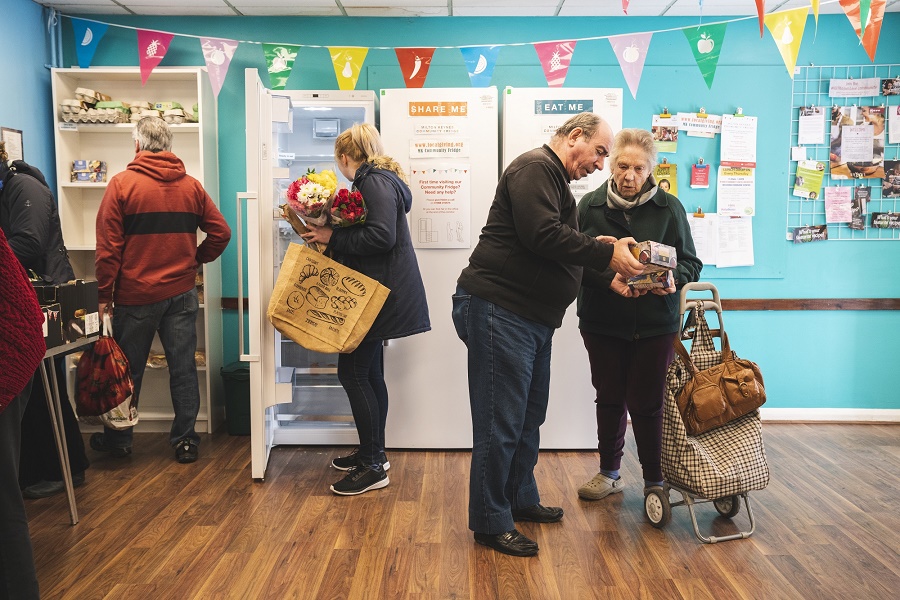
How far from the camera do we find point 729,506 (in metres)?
2.83

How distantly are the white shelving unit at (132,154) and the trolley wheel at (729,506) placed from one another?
2813mm

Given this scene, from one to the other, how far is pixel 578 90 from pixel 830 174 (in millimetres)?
1837

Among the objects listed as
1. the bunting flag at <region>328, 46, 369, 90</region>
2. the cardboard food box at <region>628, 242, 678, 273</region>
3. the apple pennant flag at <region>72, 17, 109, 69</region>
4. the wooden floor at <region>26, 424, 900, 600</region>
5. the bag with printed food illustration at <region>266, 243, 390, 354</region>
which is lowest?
the wooden floor at <region>26, 424, 900, 600</region>

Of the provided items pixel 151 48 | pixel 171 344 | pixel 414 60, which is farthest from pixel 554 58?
pixel 171 344

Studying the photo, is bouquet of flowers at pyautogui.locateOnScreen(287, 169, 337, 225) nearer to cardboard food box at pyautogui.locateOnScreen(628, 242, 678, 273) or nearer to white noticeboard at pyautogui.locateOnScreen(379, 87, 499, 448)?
white noticeboard at pyautogui.locateOnScreen(379, 87, 499, 448)

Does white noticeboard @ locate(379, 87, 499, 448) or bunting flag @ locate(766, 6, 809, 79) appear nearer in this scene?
bunting flag @ locate(766, 6, 809, 79)

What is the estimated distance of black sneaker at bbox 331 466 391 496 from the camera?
312cm

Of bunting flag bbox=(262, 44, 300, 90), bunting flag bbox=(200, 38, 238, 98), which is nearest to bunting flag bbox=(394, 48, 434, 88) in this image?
bunting flag bbox=(262, 44, 300, 90)

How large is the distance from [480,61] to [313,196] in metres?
1.53

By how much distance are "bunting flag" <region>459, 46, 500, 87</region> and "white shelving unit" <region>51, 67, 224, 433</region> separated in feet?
5.03

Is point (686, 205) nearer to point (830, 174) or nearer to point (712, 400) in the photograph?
point (830, 174)

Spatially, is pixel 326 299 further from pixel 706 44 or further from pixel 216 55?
pixel 706 44

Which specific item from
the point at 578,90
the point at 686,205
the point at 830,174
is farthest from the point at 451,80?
the point at 830,174

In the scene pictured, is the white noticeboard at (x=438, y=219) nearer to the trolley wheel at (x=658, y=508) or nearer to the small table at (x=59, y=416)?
the trolley wheel at (x=658, y=508)
